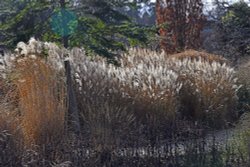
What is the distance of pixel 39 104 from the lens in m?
6.43

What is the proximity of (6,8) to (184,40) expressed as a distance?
13828 millimetres

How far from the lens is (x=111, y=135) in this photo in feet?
21.1

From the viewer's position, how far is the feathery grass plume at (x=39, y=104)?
20.7 feet

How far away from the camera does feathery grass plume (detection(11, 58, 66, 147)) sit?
630cm

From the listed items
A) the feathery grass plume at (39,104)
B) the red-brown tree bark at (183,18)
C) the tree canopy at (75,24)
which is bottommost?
the feathery grass plume at (39,104)

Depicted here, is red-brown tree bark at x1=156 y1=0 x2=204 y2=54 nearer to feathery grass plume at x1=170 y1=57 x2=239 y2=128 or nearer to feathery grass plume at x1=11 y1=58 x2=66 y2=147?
feathery grass plume at x1=170 y1=57 x2=239 y2=128

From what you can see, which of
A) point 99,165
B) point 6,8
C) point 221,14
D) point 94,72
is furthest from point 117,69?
point 221,14

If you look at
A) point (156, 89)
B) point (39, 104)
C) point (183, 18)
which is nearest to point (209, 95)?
point (156, 89)

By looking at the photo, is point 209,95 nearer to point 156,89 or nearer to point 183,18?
point 156,89

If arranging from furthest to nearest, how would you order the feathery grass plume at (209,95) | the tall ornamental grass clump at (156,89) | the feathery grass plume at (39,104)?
the feathery grass plume at (209,95), the tall ornamental grass clump at (156,89), the feathery grass plume at (39,104)

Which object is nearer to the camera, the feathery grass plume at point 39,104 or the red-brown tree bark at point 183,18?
the feathery grass plume at point 39,104

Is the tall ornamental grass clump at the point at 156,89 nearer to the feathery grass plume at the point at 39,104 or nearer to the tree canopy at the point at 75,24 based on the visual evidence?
the tree canopy at the point at 75,24

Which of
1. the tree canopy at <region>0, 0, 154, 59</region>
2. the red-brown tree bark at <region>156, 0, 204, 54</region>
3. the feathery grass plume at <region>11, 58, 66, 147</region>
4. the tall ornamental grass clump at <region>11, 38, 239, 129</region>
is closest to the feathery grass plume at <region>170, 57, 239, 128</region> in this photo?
the tall ornamental grass clump at <region>11, 38, 239, 129</region>

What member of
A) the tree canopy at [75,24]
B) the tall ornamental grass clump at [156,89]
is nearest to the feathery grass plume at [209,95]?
the tall ornamental grass clump at [156,89]
